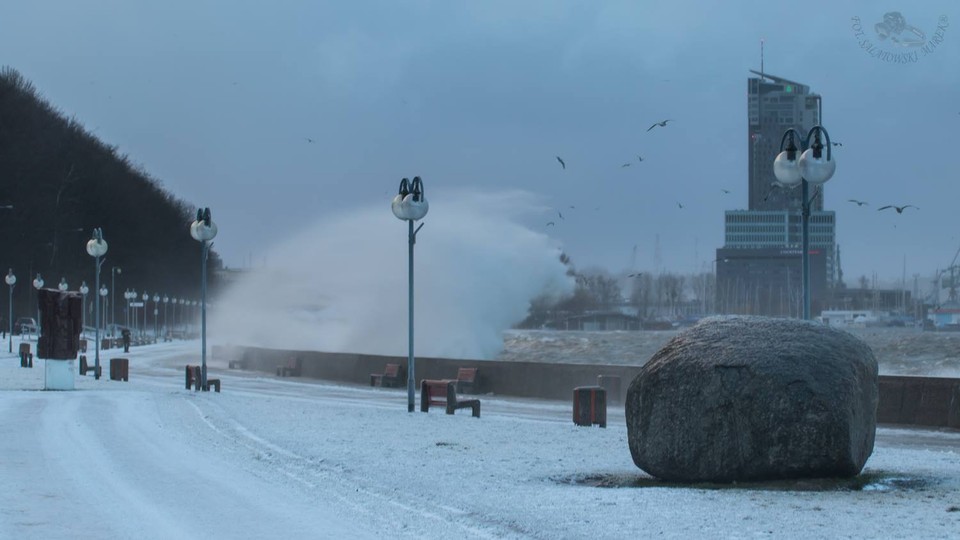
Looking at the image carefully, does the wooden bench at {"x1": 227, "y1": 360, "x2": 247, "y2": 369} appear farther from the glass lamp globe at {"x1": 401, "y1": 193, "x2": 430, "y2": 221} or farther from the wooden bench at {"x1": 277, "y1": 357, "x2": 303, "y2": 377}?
the glass lamp globe at {"x1": 401, "y1": 193, "x2": 430, "y2": 221}

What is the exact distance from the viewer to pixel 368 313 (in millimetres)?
72812

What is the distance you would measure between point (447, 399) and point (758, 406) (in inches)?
535

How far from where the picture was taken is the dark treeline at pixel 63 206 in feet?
362

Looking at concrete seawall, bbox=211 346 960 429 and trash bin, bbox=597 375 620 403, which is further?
trash bin, bbox=597 375 620 403

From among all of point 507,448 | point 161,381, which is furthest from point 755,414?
point 161,381

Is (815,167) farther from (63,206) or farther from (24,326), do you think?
(63,206)

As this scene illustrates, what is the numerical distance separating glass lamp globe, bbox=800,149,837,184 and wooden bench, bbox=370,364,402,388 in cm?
2441

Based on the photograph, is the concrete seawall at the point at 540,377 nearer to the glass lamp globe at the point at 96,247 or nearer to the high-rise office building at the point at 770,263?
the glass lamp globe at the point at 96,247

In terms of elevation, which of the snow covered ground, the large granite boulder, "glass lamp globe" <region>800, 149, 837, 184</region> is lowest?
the snow covered ground

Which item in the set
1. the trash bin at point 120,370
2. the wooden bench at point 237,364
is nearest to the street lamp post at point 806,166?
the trash bin at point 120,370

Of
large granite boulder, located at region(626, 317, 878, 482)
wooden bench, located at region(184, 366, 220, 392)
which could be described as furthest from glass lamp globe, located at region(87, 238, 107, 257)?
large granite boulder, located at region(626, 317, 878, 482)

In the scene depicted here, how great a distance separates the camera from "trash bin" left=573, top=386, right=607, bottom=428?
23.5m

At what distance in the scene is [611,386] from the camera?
107 feet

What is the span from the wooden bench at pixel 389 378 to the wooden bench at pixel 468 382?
12.7 ft
